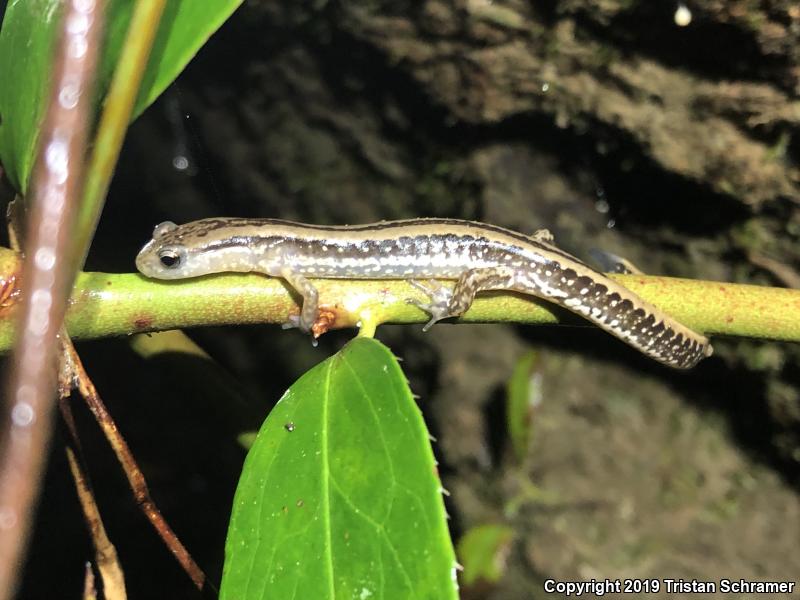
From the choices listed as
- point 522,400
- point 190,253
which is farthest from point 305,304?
point 522,400

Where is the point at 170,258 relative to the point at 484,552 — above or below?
above

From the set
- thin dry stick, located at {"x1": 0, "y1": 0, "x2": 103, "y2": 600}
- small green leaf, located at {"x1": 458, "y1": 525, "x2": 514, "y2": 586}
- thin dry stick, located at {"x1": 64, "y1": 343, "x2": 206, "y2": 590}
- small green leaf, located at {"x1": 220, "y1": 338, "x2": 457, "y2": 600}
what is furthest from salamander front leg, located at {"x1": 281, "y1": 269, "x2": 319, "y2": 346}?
small green leaf, located at {"x1": 458, "y1": 525, "x2": 514, "y2": 586}

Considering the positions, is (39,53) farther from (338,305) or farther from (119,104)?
(338,305)

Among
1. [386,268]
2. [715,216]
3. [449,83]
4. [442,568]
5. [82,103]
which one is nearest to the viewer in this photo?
[82,103]

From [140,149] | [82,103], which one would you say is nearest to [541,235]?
[82,103]

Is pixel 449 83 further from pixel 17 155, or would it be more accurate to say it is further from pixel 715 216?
pixel 17 155

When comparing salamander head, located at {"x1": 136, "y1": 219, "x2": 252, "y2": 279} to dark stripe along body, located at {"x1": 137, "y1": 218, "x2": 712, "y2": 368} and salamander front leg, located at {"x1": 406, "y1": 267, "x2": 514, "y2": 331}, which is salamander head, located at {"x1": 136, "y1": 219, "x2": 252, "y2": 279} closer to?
dark stripe along body, located at {"x1": 137, "y1": 218, "x2": 712, "y2": 368}
